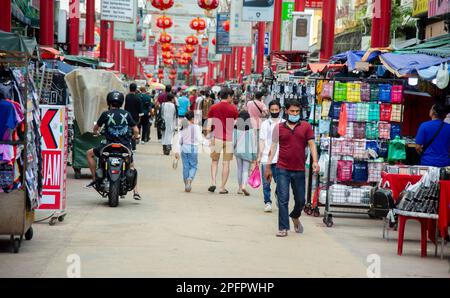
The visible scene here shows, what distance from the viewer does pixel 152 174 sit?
22125 mm

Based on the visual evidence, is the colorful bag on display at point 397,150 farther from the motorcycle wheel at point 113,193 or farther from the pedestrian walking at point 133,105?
the pedestrian walking at point 133,105

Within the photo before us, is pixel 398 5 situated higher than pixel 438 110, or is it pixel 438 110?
pixel 398 5

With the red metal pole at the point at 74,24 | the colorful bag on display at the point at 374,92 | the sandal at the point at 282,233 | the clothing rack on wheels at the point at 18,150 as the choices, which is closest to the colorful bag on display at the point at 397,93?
the colorful bag on display at the point at 374,92

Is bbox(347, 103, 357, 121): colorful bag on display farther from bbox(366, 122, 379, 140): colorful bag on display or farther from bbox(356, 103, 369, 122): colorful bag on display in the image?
bbox(366, 122, 379, 140): colorful bag on display

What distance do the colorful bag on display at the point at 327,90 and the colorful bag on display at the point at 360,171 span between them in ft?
4.85

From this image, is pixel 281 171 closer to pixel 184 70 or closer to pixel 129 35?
pixel 129 35

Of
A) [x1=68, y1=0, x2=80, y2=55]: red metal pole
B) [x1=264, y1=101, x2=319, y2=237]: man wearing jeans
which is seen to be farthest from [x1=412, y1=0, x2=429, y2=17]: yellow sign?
[x1=68, y1=0, x2=80, y2=55]: red metal pole

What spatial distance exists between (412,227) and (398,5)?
16960mm

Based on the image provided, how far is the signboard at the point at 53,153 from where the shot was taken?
42.6 feet

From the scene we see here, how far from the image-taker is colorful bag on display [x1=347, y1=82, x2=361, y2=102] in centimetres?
1527

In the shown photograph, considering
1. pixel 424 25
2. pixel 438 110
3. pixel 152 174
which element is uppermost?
pixel 424 25

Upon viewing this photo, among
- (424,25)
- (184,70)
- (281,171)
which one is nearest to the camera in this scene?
(281,171)

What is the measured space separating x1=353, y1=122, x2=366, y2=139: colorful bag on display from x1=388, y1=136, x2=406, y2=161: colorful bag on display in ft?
1.59
